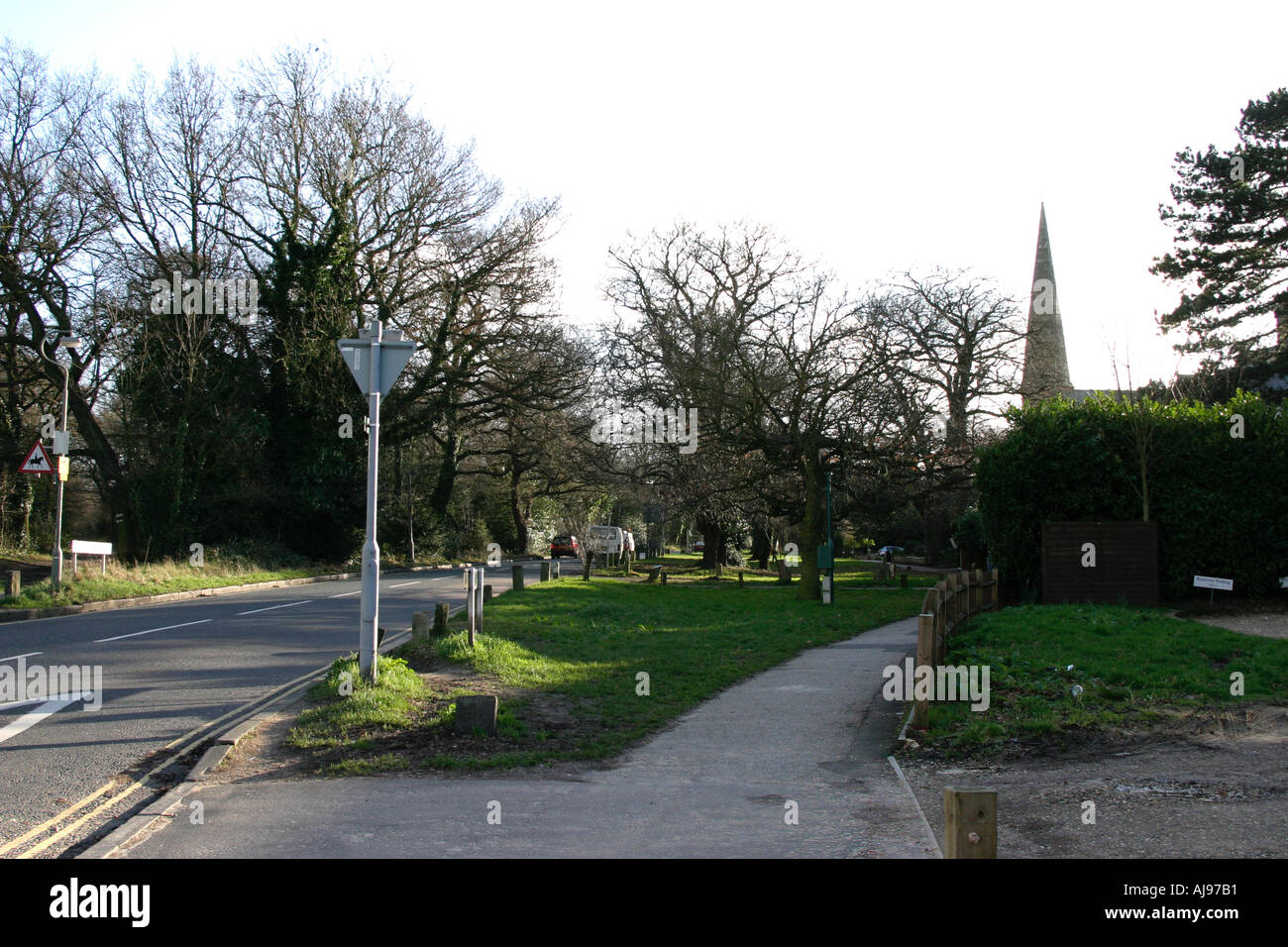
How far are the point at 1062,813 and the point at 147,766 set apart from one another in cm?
645

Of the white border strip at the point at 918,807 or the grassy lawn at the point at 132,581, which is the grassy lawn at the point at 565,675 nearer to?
the white border strip at the point at 918,807

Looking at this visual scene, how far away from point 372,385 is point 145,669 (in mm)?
5172

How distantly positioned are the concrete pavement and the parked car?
170ft

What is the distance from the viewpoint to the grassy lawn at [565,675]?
820 cm

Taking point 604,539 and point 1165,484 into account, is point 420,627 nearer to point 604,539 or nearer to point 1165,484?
point 1165,484

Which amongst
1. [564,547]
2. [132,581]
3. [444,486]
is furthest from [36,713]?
[564,547]

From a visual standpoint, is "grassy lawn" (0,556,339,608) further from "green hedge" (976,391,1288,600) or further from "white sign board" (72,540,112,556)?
"green hedge" (976,391,1288,600)

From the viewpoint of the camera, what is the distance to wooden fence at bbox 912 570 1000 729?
9.48m

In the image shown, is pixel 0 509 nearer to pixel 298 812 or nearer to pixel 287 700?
pixel 287 700

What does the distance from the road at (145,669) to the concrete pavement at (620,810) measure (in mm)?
1297

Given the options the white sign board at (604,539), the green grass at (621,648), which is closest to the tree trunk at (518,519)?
the white sign board at (604,539)

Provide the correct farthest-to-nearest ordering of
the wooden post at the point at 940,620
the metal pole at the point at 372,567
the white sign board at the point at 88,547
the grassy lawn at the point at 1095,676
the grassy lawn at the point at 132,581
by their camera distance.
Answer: the white sign board at the point at 88,547 < the grassy lawn at the point at 132,581 < the wooden post at the point at 940,620 < the metal pole at the point at 372,567 < the grassy lawn at the point at 1095,676

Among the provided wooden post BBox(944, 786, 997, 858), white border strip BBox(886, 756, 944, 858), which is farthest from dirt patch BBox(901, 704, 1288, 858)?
wooden post BBox(944, 786, 997, 858)

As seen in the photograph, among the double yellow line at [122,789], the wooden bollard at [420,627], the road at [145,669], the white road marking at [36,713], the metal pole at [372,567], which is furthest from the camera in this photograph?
the wooden bollard at [420,627]
